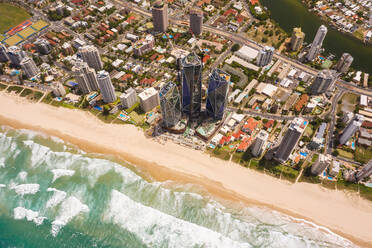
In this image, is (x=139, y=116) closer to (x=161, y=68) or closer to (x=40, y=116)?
(x=161, y=68)

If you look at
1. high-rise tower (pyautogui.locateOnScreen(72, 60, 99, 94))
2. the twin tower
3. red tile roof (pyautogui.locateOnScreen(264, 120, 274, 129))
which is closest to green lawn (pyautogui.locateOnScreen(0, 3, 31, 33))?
high-rise tower (pyautogui.locateOnScreen(72, 60, 99, 94))

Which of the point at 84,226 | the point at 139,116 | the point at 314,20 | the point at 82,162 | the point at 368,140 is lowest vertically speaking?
the point at 84,226

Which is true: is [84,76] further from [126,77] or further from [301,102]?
[301,102]

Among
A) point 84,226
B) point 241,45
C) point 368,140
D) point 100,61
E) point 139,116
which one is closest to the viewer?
point 84,226

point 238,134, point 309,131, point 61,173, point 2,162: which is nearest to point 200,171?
point 238,134

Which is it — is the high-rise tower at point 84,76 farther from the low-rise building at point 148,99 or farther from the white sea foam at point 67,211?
the white sea foam at point 67,211

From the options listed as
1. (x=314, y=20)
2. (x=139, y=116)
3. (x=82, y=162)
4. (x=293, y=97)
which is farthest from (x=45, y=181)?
(x=314, y=20)
